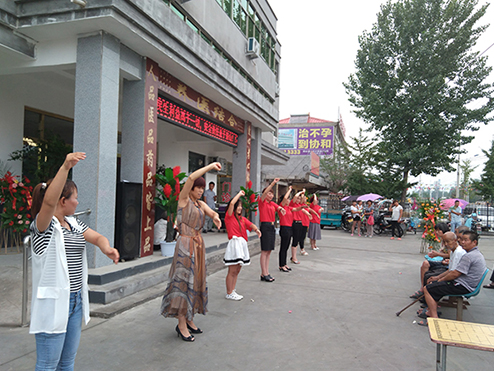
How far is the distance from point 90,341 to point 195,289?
3.72 feet

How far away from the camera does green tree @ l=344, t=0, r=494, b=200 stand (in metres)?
17.5

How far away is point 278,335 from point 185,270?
1.26 meters

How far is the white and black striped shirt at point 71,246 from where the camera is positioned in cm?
192

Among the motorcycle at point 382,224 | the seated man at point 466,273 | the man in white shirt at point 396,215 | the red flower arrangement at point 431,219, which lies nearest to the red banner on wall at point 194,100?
the seated man at point 466,273

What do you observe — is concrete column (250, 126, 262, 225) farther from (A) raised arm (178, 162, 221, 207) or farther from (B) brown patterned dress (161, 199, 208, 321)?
(A) raised arm (178, 162, 221, 207)

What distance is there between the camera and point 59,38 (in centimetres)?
525

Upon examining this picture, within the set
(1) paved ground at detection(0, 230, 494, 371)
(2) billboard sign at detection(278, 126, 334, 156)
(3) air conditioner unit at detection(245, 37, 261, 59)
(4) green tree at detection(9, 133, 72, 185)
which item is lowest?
(1) paved ground at detection(0, 230, 494, 371)

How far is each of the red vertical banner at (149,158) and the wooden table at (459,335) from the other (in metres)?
4.75

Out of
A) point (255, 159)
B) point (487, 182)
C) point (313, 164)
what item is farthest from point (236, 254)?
point (487, 182)

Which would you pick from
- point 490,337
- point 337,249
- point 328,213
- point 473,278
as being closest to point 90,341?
point 490,337

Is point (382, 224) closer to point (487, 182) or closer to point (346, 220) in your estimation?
point (346, 220)

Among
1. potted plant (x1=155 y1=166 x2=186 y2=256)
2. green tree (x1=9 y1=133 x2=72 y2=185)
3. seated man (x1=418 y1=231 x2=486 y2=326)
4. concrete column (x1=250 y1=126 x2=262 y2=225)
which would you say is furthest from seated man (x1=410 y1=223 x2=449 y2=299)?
concrete column (x1=250 y1=126 x2=262 y2=225)

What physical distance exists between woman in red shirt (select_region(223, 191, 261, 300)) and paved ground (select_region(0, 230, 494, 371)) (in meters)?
0.30

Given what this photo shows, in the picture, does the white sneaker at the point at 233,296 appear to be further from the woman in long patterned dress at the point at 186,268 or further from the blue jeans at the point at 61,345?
the blue jeans at the point at 61,345
